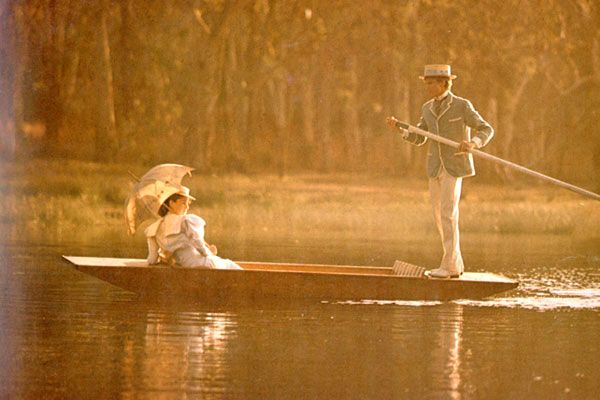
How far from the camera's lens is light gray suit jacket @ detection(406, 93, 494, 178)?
43.8 feet

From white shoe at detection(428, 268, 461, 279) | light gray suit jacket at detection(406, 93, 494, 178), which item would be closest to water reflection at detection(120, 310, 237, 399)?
white shoe at detection(428, 268, 461, 279)

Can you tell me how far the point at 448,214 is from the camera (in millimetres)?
13344

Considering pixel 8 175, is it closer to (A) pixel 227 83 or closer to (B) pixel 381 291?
(A) pixel 227 83

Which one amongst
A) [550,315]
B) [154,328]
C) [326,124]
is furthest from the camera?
[326,124]

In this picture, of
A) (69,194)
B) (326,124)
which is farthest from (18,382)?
(326,124)

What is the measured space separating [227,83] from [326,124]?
2348 millimetres

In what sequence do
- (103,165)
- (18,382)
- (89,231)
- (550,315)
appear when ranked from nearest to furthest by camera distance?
(18,382)
(550,315)
(89,231)
(103,165)

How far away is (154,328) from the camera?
1153 cm

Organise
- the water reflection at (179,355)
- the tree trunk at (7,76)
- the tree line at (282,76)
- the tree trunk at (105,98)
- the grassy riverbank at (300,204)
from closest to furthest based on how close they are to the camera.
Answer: the water reflection at (179,355), the grassy riverbank at (300,204), the tree trunk at (105,98), the tree trunk at (7,76), the tree line at (282,76)

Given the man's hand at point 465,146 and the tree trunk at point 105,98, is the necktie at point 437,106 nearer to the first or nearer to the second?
the man's hand at point 465,146

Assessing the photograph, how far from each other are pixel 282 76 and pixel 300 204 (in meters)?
3.61

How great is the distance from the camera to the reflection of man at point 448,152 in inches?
525

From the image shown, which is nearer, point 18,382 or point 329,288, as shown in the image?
point 18,382

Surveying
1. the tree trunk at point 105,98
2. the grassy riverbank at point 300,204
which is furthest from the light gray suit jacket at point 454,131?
the tree trunk at point 105,98
